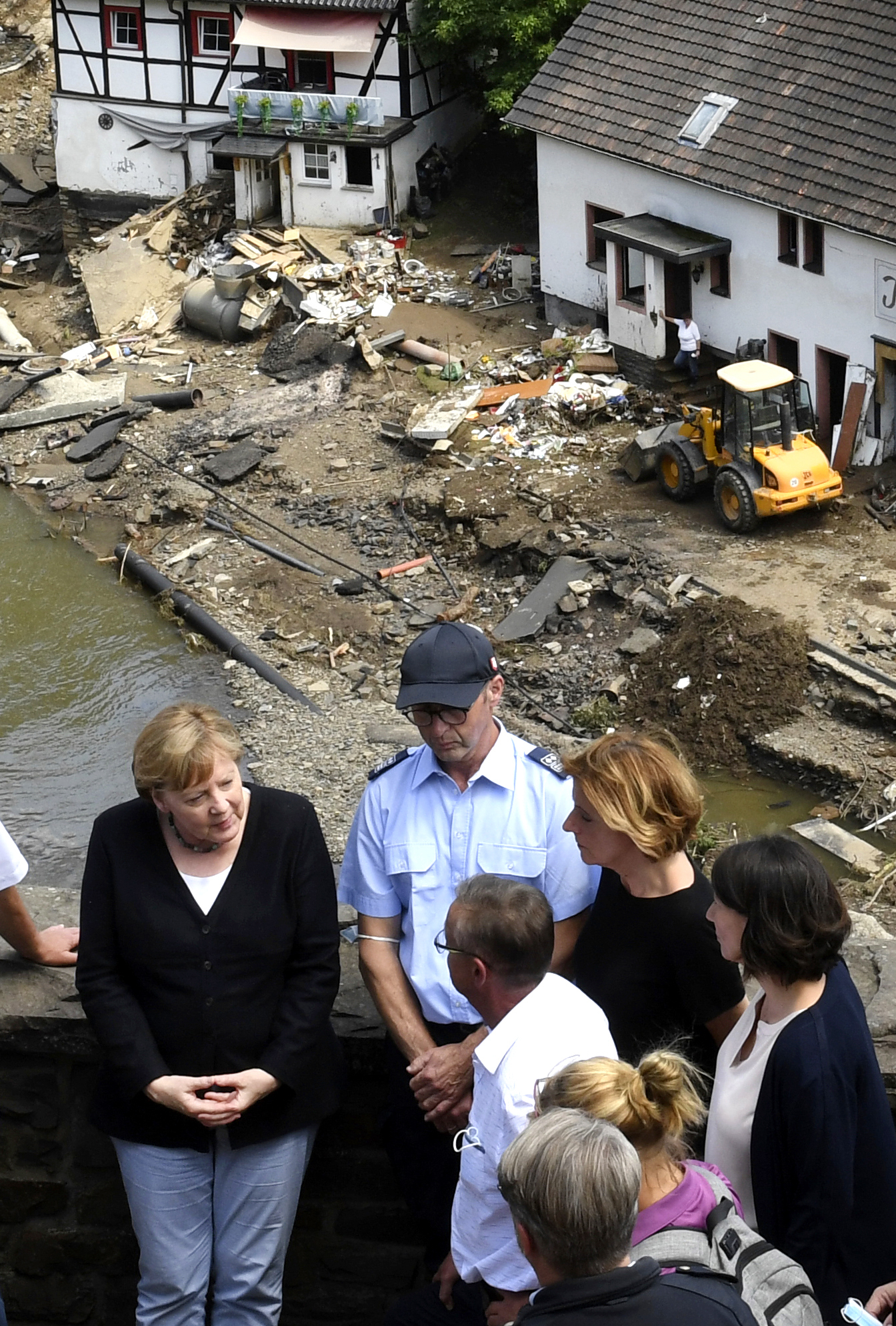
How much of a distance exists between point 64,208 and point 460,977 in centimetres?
2800

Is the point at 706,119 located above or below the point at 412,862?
below

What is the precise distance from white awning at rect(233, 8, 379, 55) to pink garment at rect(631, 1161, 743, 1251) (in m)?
24.9

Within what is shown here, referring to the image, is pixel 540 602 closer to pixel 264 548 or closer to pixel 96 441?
pixel 264 548

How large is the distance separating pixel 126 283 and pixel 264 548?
9.87 metres

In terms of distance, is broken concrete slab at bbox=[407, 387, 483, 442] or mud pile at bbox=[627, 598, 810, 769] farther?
broken concrete slab at bbox=[407, 387, 483, 442]

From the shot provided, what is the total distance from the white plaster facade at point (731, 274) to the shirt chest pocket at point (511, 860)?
14771 millimetres

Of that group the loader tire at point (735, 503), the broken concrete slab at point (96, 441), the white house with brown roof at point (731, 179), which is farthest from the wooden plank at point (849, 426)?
the broken concrete slab at point (96, 441)

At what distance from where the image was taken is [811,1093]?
308cm

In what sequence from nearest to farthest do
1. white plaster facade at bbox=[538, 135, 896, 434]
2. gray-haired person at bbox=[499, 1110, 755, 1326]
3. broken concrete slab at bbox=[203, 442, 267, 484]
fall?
gray-haired person at bbox=[499, 1110, 755, 1326], white plaster facade at bbox=[538, 135, 896, 434], broken concrete slab at bbox=[203, 442, 267, 484]

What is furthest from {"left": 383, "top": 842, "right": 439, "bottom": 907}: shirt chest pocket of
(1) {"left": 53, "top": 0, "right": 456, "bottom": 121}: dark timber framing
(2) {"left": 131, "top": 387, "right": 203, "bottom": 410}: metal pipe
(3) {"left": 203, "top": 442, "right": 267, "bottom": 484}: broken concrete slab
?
(1) {"left": 53, "top": 0, "right": 456, "bottom": 121}: dark timber framing

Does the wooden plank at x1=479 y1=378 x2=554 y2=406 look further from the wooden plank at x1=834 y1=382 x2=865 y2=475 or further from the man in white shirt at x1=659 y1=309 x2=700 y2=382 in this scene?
the wooden plank at x1=834 y1=382 x2=865 y2=475

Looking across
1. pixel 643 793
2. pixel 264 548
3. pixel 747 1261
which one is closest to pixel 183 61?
pixel 264 548

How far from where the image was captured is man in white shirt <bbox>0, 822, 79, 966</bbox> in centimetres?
390

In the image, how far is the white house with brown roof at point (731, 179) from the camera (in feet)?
58.1
